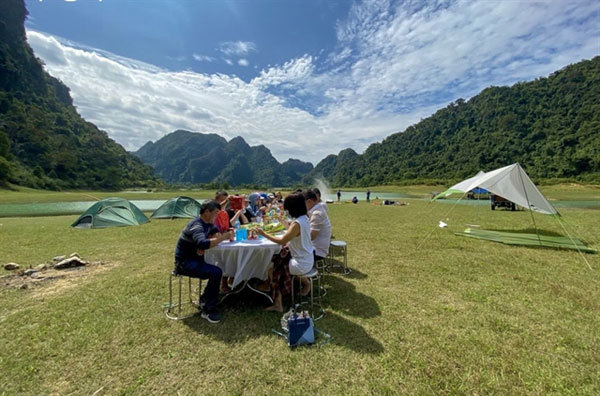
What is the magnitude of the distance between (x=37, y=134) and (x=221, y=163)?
10817 cm

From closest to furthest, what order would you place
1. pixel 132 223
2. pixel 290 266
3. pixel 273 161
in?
pixel 290 266
pixel 132 223
pixel 273 161

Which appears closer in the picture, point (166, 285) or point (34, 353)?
point (34, 353)

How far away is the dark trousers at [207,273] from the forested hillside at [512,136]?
61587 mm

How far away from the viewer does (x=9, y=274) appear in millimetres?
5590

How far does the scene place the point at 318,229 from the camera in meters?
4.79

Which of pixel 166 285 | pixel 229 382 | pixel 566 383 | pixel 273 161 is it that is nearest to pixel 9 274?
pixel 166 285

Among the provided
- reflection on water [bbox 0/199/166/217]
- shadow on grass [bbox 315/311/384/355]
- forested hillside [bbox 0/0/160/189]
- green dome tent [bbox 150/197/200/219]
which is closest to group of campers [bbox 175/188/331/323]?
shadow on grass [bbox 315/311/384/355]

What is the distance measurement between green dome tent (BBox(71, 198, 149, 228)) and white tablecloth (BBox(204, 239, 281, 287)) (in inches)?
432

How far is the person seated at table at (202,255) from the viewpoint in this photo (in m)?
3.61

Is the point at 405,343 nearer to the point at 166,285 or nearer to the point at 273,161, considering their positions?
the point at 166,285

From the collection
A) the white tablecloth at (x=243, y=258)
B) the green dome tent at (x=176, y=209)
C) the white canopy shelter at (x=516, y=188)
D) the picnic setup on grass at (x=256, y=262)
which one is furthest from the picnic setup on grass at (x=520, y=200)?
the green dome tent at (x=176, y=209)

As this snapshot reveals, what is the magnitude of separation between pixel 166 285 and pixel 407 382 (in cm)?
458

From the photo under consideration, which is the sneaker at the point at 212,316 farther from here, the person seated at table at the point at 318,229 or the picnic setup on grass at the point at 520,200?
the picnic setup on grass at the point at 520,200

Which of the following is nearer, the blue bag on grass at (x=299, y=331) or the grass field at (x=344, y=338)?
the grass field at (x=344, y=338)
